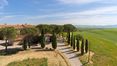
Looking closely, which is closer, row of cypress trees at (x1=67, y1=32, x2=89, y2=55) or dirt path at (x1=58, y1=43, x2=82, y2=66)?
dirt path at (x1=58, y1=43, x2=82, y2=66)

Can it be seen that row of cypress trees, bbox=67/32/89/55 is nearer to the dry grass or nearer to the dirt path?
the dirt path

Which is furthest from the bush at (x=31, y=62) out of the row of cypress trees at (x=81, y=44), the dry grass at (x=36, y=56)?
the row of cypress trees at (x=81, y=44)

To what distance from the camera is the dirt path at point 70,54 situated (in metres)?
55.5

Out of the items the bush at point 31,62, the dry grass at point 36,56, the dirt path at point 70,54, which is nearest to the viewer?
the bush at point 31,62

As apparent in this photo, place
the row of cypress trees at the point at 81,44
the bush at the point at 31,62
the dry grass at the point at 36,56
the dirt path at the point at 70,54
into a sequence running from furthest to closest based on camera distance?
the row of cypress trees at the point at 81,44, the dirt path at the point at 70,54, the dry grass at the point at 36,56, the bush at the point at 31,62

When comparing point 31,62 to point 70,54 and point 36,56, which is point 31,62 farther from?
point 70,54

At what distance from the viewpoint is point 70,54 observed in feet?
209

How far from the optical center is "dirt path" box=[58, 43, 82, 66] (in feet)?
182

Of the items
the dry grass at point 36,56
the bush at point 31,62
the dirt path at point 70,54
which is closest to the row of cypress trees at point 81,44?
the dirt path at point 70,54

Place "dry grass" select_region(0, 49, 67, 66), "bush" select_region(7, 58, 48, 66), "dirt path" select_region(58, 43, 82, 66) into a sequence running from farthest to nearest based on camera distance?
"dirt path" select_region(58, 43, 82, 66) < "dry grass" select_region(0, 49, 67, 66) < "bush" select_region(7, 58, 48, 66)

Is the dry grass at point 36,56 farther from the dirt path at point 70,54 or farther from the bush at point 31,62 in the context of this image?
the dirt path at point 70,54

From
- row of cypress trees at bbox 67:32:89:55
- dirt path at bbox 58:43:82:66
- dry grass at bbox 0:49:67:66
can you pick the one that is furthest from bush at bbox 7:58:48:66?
row of cypress trees at bbox 67:32:89:55

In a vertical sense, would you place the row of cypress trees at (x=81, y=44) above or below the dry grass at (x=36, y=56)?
above

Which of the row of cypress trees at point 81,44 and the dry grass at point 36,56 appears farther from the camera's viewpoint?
the row of cypress trees at point 81,44
